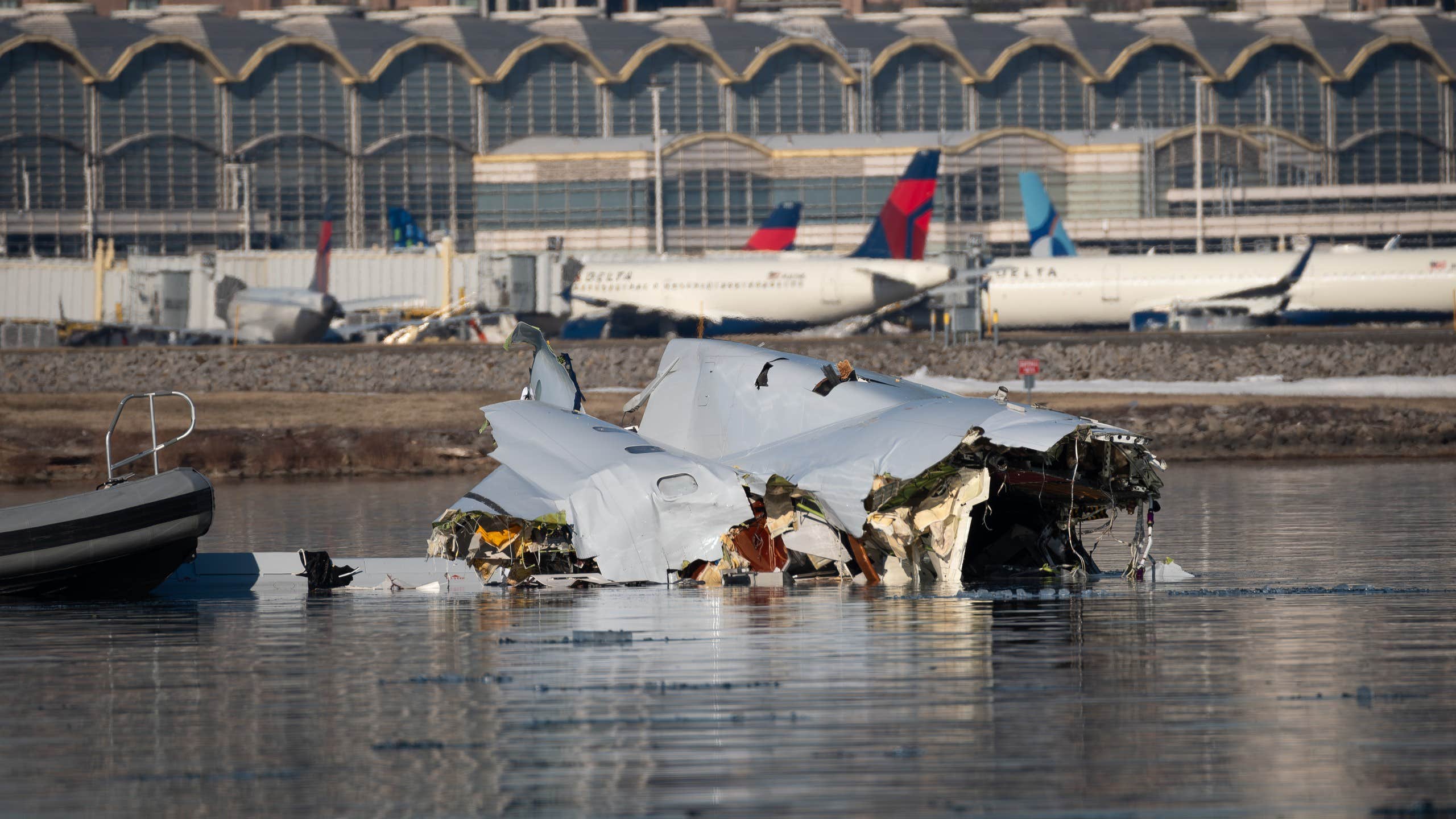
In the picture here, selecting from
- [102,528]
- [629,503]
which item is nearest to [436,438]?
[102,528]

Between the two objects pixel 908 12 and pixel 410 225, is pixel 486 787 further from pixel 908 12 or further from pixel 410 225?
pixel 908 12

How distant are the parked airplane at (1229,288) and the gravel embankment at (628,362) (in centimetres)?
1566

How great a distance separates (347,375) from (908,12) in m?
94.8

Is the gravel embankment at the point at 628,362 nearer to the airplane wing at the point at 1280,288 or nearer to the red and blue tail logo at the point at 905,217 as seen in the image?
the red and blue tail logo at the point at 905,217

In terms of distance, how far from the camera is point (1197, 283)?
84750mm

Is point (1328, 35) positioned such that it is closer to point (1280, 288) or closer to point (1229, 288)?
point (1229, 288)

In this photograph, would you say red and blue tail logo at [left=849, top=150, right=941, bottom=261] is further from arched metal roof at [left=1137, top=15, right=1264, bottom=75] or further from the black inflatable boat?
the black inflatable boat

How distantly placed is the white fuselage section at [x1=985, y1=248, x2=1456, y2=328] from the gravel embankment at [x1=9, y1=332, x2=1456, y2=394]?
51.7 ft

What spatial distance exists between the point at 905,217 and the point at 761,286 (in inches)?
314

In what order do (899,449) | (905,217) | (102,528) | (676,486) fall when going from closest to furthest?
(899,449) < (676,486) < (102,528) < (905,217)

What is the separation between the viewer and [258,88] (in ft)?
438

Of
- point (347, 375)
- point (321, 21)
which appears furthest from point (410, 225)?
point (347, 375)

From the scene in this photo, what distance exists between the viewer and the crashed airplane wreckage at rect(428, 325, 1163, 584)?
71.1ft

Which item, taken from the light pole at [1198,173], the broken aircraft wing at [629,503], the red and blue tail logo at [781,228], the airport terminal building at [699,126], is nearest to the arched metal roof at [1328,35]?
the airport terminal building at [699,126]
